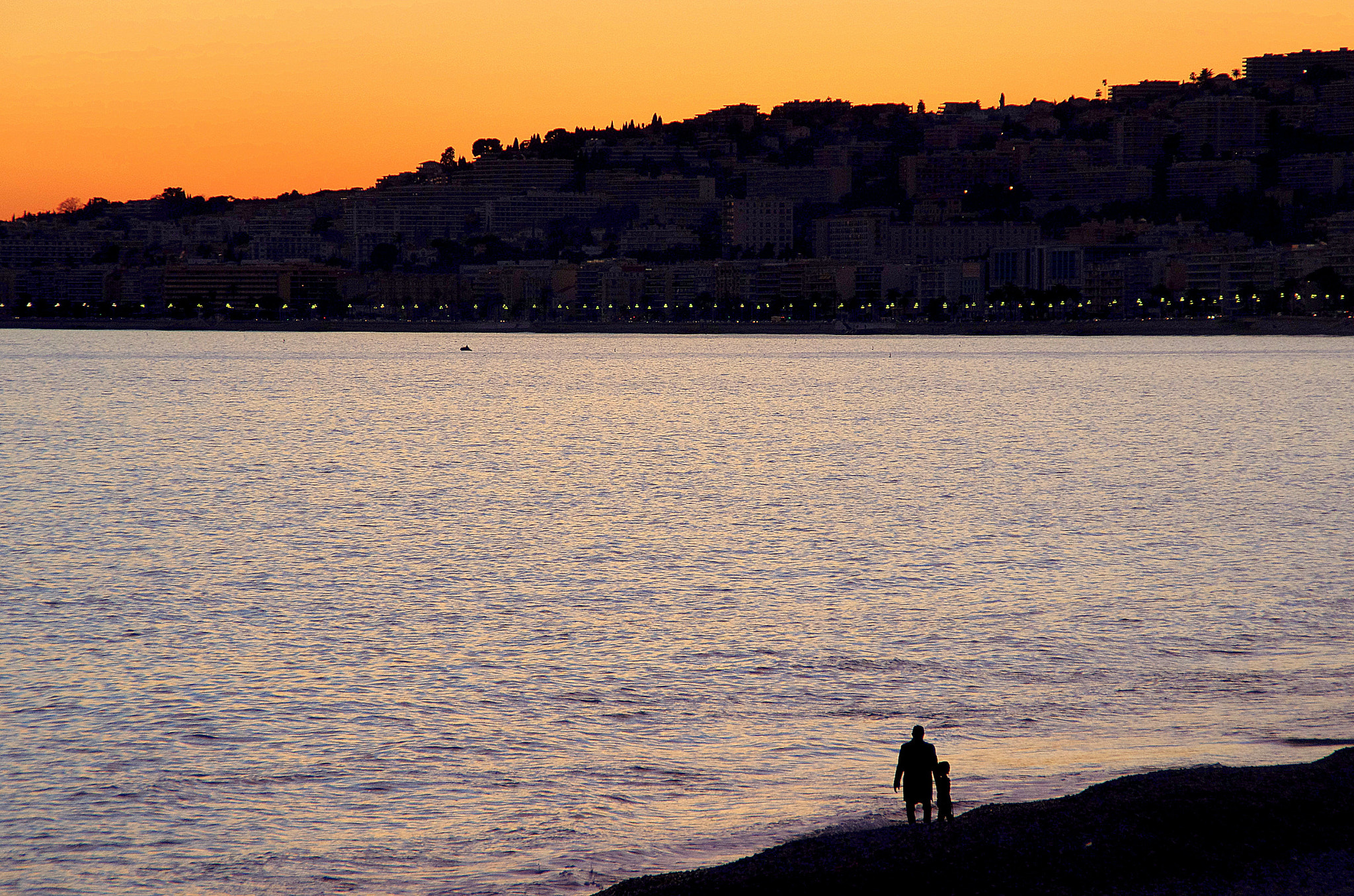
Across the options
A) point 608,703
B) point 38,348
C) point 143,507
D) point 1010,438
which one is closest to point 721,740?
point 608,703

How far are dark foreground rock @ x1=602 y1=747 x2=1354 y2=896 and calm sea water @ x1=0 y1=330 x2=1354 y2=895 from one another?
46.9 inches

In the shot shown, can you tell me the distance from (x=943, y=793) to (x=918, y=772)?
0.18m

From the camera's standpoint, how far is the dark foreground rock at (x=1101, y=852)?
314 inches

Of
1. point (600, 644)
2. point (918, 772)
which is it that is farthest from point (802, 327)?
point (918, 772)

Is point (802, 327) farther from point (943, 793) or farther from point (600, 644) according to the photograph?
point (943, 793)

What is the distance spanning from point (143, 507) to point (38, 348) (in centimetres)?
11700

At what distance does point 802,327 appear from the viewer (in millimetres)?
164000

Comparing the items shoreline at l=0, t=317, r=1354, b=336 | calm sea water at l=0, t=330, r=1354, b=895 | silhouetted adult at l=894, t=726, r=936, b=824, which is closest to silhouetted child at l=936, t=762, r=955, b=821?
silhouetted adult at l=894, t=726, r=936, b=824

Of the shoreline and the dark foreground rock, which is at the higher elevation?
the shoreline

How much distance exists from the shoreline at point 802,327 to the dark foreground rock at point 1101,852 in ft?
444

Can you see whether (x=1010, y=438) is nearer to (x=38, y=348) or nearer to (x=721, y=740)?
(x=721, y=740)

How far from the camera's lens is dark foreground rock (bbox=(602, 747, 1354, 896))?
7.98 meters

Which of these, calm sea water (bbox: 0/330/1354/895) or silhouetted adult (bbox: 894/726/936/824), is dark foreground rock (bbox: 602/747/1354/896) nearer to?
silhouetted adult (bbox: 894/726/936/824)

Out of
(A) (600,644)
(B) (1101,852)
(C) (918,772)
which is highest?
(C) (918,772)
